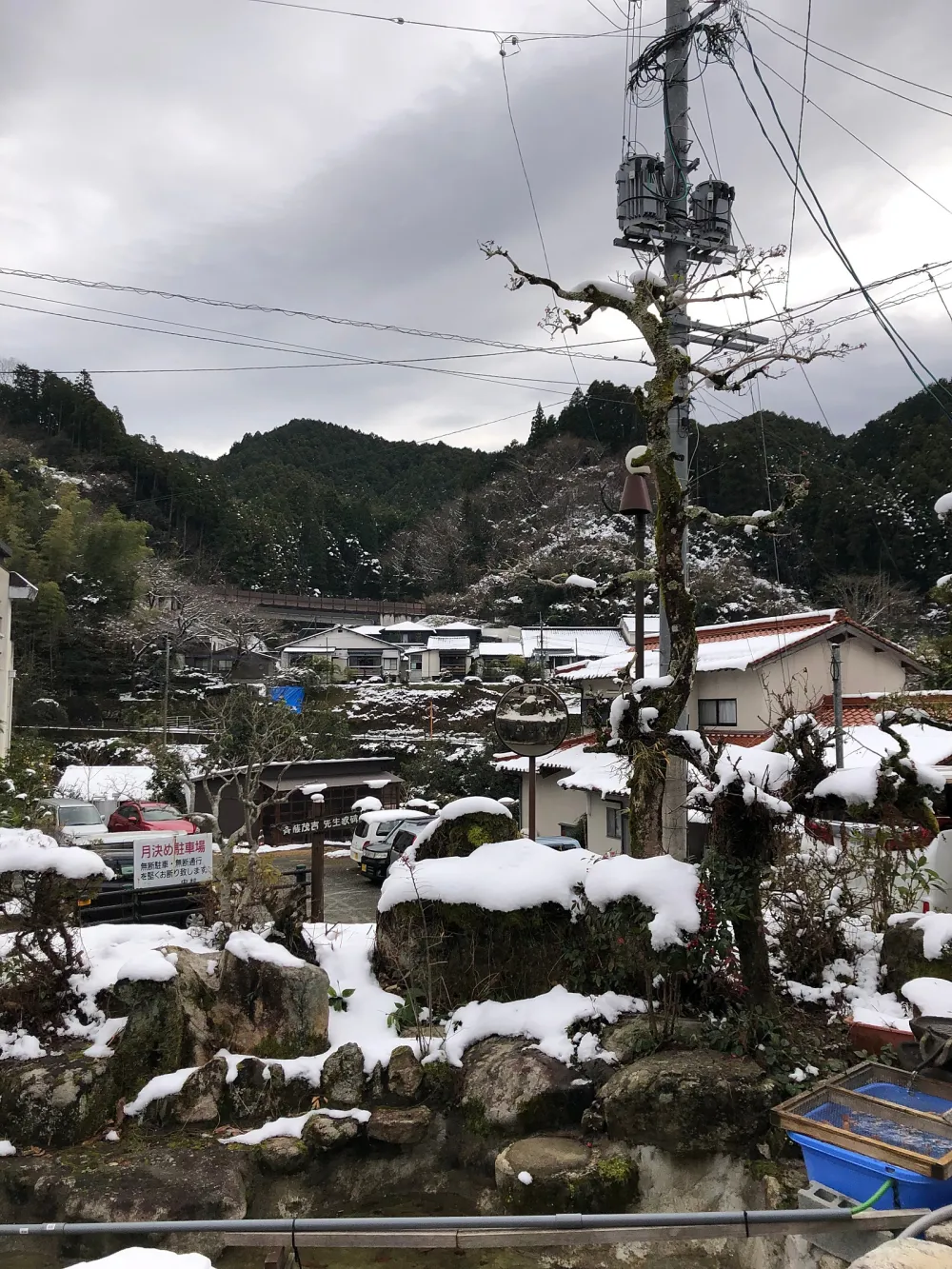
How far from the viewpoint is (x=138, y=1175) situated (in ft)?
19.1

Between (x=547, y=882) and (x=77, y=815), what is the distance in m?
12.1

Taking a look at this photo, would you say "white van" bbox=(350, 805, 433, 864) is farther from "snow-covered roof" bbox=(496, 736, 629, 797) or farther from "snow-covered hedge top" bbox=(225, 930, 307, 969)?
"snow-covered hedge top" bbox=(225, 930, 307, 969)

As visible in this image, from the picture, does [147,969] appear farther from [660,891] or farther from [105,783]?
[105,783]

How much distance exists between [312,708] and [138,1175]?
28072mm

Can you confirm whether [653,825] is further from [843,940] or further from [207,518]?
[207,518]

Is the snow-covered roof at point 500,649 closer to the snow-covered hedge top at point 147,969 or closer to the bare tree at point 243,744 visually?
the bare tree at point 243,744

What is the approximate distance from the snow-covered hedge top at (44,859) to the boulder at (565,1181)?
4.11m

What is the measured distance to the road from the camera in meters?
13.9

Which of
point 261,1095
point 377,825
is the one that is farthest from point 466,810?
point 377,825

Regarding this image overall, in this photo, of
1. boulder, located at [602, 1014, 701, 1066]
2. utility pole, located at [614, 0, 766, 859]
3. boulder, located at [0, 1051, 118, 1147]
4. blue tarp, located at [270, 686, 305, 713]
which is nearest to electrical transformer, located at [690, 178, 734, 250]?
utility pole, located at [614, 0, 766, 859]

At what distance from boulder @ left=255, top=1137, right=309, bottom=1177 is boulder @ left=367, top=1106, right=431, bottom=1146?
0.53 m

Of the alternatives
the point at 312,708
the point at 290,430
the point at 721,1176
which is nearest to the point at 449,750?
the point at 312,708

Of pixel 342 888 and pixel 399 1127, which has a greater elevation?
pixel 399 1127

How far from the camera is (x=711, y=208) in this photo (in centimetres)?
921
